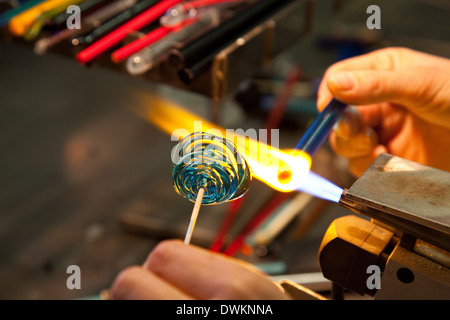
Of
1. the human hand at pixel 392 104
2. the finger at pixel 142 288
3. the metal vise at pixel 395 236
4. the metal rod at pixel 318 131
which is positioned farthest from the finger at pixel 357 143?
the finger at pixel 142 288

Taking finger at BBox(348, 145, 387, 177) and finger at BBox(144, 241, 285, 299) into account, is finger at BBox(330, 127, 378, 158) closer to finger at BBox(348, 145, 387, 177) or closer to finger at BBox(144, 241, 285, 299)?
finger at BBox(348, 145, 387, 177)

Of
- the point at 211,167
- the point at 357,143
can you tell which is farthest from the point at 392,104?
the point at 211,167

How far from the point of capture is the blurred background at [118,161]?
3.26ft

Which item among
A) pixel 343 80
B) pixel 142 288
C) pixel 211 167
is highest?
pixel 343 80

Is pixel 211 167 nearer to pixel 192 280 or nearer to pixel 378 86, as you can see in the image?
pixel 192 280

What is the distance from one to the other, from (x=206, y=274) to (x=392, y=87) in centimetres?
41

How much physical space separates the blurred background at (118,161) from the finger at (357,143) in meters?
0.22

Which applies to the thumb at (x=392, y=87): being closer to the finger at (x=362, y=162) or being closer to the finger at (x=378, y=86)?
the finger at (x=378, y=86)

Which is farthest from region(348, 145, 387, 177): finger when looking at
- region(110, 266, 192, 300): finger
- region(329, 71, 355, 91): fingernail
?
region(110, 266, 192, 300): finger

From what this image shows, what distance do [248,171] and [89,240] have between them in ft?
2.45

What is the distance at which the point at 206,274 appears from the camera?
417mm

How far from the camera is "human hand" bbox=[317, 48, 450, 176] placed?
62 cm

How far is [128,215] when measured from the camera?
108 cm

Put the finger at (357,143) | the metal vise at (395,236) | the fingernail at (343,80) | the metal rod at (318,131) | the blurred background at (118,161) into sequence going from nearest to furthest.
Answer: the metal vise at (395,236), the metal rod at (318,131), the fingernail at (343,80), the finger at (357,143), the blurred background at (118,161)
